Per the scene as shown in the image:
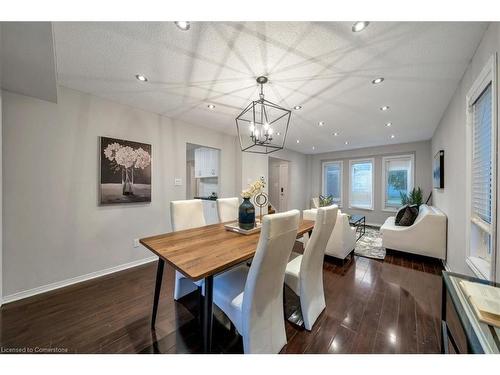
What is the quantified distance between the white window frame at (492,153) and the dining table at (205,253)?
131 cm

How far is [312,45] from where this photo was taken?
1463 mm

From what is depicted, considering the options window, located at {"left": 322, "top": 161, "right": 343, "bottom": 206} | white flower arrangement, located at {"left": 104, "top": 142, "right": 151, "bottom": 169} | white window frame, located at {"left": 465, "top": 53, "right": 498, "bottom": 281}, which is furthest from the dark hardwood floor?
window, located at {"left": 322, "top": 161, "right": 343, "bottom": 206}

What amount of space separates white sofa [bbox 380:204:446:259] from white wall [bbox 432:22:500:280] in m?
0.19

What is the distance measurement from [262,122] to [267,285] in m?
1.79

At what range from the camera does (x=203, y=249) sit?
1.31 metres

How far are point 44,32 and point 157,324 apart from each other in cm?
231

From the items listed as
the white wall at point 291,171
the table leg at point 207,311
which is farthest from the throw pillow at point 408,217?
the table leg at point 207,311

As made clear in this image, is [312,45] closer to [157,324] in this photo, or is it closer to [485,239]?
[485,239]

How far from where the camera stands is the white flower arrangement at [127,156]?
2.44m

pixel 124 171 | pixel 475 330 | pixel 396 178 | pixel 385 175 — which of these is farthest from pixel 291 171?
pixel 475 330

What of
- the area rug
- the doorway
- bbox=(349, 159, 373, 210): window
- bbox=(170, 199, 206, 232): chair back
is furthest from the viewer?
the doorway

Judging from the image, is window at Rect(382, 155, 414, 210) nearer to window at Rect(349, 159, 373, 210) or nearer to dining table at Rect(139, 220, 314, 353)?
window at Rect(349, 159, 373, 210)

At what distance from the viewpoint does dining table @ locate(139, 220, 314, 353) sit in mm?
1025
